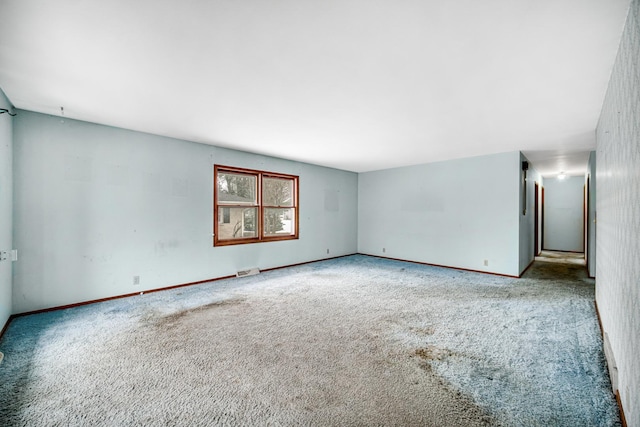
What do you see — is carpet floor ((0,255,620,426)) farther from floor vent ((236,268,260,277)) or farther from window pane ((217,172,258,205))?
window pane ((217,172,258,205))

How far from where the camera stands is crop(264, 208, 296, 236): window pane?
573 cm

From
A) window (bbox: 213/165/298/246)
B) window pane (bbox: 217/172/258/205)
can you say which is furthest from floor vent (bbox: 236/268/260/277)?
window pane (bbox: 217/172/258/205)

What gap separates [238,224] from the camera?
5250mm

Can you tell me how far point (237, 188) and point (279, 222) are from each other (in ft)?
4.16

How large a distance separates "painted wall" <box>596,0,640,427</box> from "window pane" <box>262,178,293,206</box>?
4883 mm

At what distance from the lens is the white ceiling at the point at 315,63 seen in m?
1.59

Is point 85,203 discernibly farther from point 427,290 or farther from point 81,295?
point 427,290

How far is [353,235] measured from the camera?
757 cm

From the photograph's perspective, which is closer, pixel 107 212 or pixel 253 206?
pixel 107 212

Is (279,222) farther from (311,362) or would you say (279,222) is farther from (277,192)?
(311,362)

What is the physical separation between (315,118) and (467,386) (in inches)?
118

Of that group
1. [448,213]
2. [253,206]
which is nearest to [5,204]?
[253,206]

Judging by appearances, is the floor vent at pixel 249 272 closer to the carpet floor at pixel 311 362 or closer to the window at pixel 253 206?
the window at pixel 253 206

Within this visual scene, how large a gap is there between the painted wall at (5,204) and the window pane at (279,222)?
352 cm
